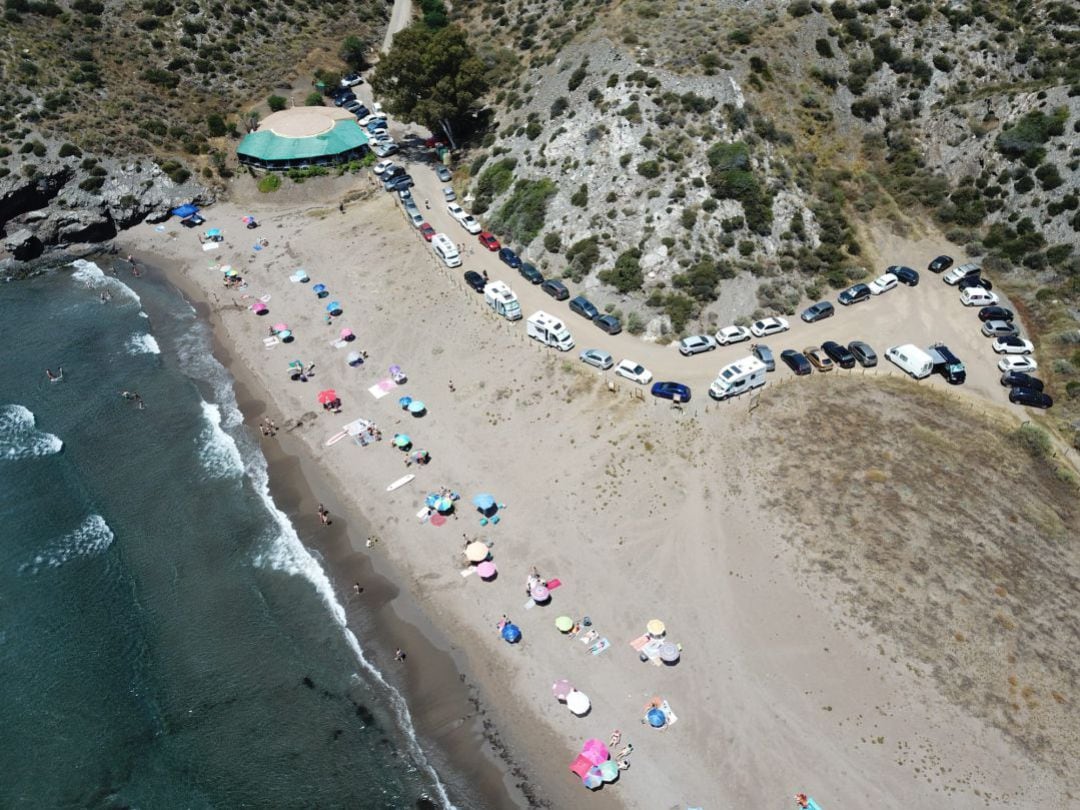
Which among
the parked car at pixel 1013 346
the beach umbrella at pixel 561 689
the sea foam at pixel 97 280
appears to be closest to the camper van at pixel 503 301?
the beach umbrella at pixel 561 689

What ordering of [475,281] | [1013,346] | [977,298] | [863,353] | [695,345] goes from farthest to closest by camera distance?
[475,281] → [977,298] → [1013,346] → [695,345] → [863,353]

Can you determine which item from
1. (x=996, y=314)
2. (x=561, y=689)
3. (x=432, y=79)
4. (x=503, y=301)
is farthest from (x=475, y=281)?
(x=996, y=314)

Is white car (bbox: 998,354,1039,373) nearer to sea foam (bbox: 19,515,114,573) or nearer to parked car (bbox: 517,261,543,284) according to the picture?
parked car (bbox: 517,261,543,284)

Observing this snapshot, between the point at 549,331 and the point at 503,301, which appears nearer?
the point at 549,331

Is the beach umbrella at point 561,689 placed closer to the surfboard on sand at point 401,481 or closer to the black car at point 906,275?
the surfboard on sand at point 401,481

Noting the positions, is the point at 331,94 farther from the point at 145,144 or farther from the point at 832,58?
the point at 832,58

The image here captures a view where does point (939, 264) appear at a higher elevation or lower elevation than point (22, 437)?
higher

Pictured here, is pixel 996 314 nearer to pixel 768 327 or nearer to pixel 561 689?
pixel 768 327

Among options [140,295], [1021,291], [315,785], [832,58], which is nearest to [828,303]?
[1021,291]
